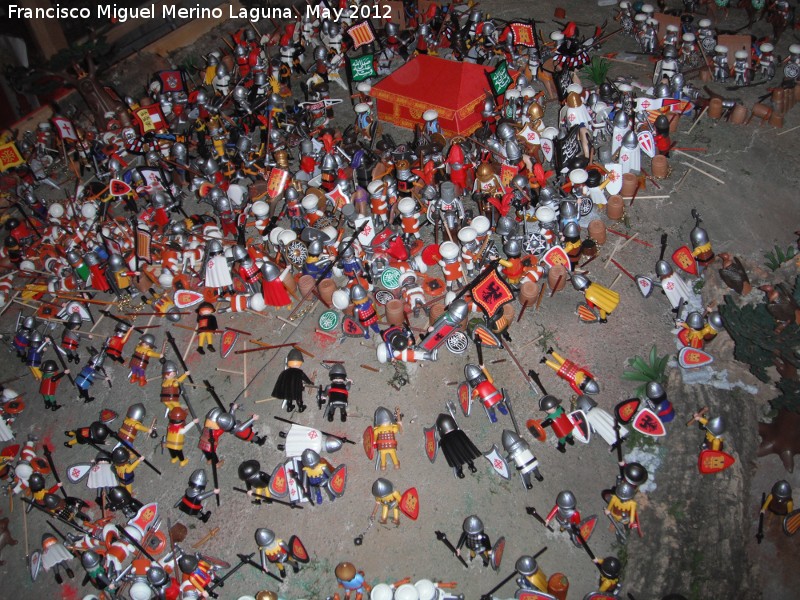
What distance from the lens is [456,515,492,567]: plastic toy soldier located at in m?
6.05

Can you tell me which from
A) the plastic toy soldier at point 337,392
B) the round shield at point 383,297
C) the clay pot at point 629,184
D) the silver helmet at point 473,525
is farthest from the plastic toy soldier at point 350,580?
the clay pot at point 629,184

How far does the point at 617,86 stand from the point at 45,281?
8741mm

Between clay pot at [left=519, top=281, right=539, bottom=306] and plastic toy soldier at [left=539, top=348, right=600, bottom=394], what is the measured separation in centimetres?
74

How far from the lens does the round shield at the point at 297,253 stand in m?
8.28

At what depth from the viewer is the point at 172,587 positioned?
20.7 ft

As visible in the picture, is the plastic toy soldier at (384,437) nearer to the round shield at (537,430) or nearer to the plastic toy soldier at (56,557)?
the round shield at (537,430)

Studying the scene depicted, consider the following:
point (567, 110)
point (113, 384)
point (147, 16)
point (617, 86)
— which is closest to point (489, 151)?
point (567, 110)

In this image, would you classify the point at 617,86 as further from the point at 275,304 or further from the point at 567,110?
the point at 275,304

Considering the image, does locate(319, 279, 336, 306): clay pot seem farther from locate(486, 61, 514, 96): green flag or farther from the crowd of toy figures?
locate(486, 61, 514, 96): green flag

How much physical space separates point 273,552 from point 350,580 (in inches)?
30.5

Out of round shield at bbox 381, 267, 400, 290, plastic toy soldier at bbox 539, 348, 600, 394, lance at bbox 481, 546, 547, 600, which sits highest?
round shield at bbox 381, 267, 400, 290

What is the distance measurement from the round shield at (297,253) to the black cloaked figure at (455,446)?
111 inches

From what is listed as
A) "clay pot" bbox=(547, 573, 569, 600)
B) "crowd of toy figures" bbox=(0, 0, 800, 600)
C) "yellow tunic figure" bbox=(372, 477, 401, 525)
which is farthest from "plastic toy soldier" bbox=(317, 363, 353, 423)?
"clay pot" bbox=(547, 573, 569, 600)

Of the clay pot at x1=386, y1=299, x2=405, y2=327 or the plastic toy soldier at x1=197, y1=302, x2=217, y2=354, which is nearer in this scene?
the clay pot at x1=386, y1=299, x2=405, y2=327
